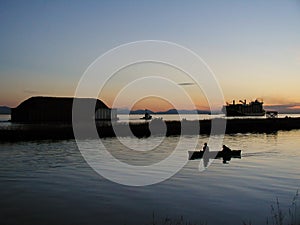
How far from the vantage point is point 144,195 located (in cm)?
2211

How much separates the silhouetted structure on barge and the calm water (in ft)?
377

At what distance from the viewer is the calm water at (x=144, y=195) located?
17406 millimetres

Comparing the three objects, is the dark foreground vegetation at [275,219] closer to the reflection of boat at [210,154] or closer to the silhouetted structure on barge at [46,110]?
the reflection of boat at [210,154]

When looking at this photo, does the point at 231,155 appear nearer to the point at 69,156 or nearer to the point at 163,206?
the point at 69,156

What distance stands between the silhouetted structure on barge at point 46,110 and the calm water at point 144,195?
377 ft

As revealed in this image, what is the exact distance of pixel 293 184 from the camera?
25047 mm

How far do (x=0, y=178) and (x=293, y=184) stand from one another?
22.1m

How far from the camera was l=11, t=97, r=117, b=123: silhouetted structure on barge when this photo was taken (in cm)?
14600

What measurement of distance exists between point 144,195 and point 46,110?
13293cm

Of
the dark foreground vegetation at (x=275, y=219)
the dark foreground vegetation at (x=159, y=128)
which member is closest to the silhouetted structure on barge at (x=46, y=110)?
the dark foreground vegetation at (x=159, y=128)

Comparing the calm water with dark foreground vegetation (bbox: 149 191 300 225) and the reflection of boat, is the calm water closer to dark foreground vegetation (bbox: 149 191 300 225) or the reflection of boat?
dark foreground vegetation (bbox: 149 191 300 225)

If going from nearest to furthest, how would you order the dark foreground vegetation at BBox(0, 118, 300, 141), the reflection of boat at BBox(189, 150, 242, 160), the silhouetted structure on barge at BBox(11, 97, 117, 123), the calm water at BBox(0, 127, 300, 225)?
the calm water at BBox(0, 127, 300, 225) < the reflection of boat at BBox(189, 150, 242, 160) < the dark foreground vegetation at BBox(0, 118, 300, 141) < the silhouetted structure on barge at BBox(11, 97, 117, 123)

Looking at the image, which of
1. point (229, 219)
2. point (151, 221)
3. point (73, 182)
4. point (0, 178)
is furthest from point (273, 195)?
point (0, 178)

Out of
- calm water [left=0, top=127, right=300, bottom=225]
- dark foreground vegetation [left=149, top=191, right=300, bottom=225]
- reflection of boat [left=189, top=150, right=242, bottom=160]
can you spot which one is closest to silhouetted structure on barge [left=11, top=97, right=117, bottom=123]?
calm water [left=0, top=127, right=300, bottom=225]
